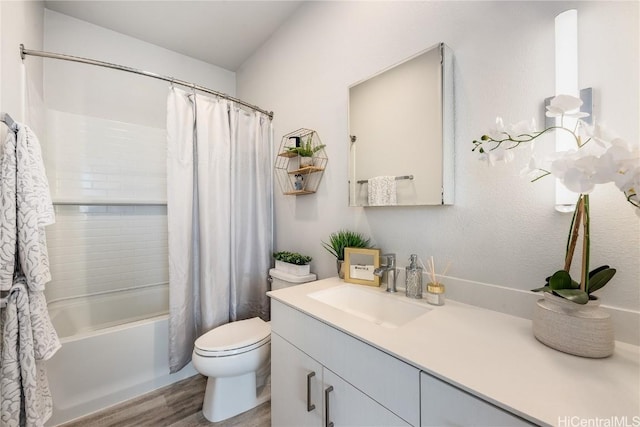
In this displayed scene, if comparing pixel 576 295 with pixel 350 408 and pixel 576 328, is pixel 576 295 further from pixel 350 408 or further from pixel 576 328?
pixel 350 408

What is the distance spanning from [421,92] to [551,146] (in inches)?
21.7

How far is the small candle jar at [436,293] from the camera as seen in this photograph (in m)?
1.02

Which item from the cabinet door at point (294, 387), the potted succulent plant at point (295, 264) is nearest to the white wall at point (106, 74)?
the potted succulent plant at point (295, 264)

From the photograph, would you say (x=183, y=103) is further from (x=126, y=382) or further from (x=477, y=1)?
(x=126, y=382)

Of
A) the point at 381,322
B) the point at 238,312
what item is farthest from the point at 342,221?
the point at 238,312

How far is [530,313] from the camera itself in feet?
2.87

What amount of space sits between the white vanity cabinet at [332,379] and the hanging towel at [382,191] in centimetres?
68

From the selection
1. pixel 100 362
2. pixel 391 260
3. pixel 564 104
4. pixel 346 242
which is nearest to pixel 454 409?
pixel 391 260

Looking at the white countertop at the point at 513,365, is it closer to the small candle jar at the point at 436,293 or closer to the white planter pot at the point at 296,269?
the small candle jar at the point at 436,293

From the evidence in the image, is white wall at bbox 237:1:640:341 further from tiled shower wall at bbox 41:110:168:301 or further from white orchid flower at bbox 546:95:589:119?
tiled shower wall at bbox 41:110:168:301

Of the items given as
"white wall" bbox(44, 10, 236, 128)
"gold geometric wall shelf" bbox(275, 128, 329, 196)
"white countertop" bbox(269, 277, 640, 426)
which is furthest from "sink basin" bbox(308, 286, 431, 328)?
"white wall" bbox(44, 10, 236, 128)

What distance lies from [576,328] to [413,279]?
53cm

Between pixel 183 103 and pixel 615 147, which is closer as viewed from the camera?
pixel 615 147

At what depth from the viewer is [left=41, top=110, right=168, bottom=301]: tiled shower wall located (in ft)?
6.33
